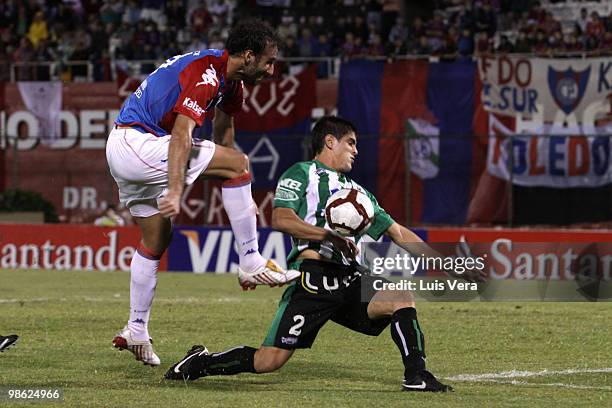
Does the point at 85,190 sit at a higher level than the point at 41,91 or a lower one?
lower

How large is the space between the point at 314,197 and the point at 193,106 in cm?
99

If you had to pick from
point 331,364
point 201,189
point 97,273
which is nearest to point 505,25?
point 201,189

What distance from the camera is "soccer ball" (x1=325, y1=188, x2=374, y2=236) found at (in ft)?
26.7

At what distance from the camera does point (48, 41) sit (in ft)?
105

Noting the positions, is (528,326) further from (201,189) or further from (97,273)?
(201,189)

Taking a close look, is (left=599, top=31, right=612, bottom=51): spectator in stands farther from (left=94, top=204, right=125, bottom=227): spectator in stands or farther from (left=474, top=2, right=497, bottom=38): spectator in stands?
(left=94, top=204, right=125, bottom=227): spectator in stands

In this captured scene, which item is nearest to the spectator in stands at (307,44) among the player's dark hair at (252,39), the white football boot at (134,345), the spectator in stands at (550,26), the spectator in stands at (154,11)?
the spectator in stands at (550,26)

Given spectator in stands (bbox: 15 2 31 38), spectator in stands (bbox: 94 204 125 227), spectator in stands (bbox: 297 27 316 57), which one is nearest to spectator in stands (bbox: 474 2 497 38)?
spectator in stands (bbox: 297 27 316 57)

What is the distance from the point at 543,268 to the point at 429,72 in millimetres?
6645

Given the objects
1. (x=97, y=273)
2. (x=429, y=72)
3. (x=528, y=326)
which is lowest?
(x=97, y=273)

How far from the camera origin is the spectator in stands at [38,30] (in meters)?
32.3

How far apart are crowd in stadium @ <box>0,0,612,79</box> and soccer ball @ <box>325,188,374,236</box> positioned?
53.4 ft

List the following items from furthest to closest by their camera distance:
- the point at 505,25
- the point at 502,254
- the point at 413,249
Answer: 1. the point at 505,25
2. the point at 502,254
3. the point at 413,249

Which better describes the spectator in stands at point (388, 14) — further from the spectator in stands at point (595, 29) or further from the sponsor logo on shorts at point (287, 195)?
the sponsor logo on shorts at point (287, 195)
